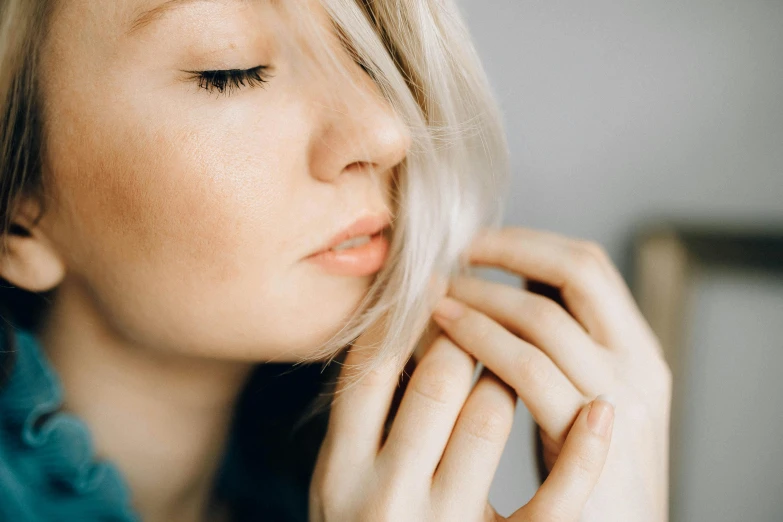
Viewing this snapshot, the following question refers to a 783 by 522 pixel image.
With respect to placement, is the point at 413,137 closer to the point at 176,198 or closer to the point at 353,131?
the point at 353,131

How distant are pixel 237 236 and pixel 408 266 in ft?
0.64

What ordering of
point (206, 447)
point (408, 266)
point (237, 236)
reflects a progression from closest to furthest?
point (237, 236), point (408, 266), point (206, 447)

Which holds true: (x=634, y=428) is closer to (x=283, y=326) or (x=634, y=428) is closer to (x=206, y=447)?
(x=283, y=326)

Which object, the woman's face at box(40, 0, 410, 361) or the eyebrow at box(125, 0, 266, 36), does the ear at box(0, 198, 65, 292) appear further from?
the eyebrow at box(125, 0, 266, 36)

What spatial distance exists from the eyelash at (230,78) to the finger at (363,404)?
0.28 m

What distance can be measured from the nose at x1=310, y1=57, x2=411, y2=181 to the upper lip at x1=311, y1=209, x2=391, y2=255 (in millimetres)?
51

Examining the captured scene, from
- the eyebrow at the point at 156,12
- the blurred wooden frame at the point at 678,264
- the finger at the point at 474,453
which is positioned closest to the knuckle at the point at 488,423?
the finger at the point at 474,453

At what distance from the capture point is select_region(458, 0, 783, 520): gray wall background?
71 centimetres

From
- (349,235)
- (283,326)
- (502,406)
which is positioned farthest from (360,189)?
(502,406)

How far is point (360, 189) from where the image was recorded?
1.75 ft

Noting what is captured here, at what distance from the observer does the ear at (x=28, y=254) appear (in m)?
0.53

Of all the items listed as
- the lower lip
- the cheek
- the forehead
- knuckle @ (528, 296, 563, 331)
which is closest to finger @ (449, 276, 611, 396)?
knuckle @ (528, 296, 563, 331)

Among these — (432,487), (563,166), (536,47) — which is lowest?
(432,487)

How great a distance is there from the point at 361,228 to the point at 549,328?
23cm
